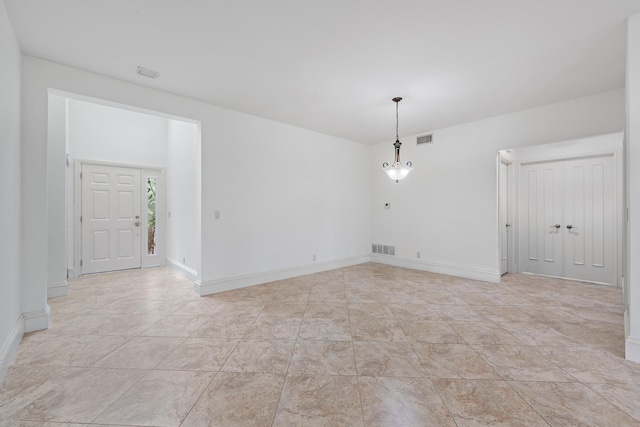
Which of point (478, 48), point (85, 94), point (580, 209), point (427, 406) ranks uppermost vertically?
point (478, 48)

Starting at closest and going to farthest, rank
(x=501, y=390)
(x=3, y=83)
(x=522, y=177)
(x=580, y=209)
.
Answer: (x=501, y=390) < (x=3, y=83) < (x=580, y=209) < (x=522, y=177)

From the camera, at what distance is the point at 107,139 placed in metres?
5.34

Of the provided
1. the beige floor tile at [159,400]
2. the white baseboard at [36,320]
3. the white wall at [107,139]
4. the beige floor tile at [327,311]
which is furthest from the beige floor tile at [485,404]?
the white wall at [107,139]

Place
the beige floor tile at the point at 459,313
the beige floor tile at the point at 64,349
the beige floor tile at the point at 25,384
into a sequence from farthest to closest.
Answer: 1. the beige floor tile at the point at 459,313
2. the beige floor tile at the point at 64,349
3. the beige floor tile at the point at 25,384

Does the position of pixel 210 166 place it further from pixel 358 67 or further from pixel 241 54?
pixel 358 67

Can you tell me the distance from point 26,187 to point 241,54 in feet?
8.52

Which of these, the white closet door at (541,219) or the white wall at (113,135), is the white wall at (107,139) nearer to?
the white wall at (113,135)

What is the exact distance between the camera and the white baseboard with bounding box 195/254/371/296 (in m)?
3.99

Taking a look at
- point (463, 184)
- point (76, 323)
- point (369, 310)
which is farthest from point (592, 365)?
point (76, 323)

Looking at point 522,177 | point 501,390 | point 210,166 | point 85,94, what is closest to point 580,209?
point 522,177

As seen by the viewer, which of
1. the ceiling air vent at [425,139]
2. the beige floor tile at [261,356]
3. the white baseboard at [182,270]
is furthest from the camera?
the ceiling air vent at [425,139]

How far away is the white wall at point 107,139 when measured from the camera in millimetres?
4984

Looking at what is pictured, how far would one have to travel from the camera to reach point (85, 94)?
120 inches

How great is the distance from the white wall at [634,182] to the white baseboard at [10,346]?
4.94 meters
